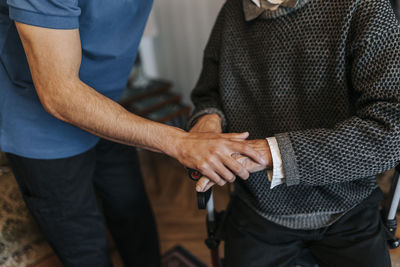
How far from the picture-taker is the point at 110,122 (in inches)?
31.3

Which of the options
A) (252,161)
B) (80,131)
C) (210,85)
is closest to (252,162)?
(252,161)

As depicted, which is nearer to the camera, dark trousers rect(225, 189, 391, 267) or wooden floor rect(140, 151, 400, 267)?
dark trousers rect(225, 189, 391, 267)

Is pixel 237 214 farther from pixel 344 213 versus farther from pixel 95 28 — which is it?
pixel 95 28

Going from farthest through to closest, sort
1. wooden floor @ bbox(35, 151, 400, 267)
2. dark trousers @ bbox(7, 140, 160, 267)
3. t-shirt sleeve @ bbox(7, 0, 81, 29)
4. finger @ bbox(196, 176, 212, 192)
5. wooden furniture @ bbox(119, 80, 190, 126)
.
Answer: wooden furniture @ bbox(119, 80, 190, 126), wooden floor @ bbox(35, 151, 400, 267), dark trousers @ bbox(7, 140, 160, 267), finger @ bbox(196, 176, 212, 192), t-shirt sleeve @ bbox(7, 0, 81, 29)

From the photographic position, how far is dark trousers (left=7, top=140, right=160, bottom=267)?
0.99 m

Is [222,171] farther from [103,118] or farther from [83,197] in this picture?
[83,197]

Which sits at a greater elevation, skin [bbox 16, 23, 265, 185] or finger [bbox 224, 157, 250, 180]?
skin [bbox 16, 23, 265, 185]

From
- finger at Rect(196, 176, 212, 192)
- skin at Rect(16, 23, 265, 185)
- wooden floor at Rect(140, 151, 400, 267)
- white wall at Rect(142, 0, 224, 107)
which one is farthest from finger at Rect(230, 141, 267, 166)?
white wall at Rect(142, 0, 224, 107)

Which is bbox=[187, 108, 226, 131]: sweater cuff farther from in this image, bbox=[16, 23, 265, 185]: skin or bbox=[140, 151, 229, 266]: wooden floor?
bbox=[140, 151, 229, 266]: wooden floor

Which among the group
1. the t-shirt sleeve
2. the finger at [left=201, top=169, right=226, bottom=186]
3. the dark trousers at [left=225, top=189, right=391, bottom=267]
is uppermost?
the t-shirt sleeve

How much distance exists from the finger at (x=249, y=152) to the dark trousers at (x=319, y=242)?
240 mm

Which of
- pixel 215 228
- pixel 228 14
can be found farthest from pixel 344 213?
pixel 228 14

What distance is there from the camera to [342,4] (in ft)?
2.51

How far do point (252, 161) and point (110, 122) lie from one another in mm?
361
